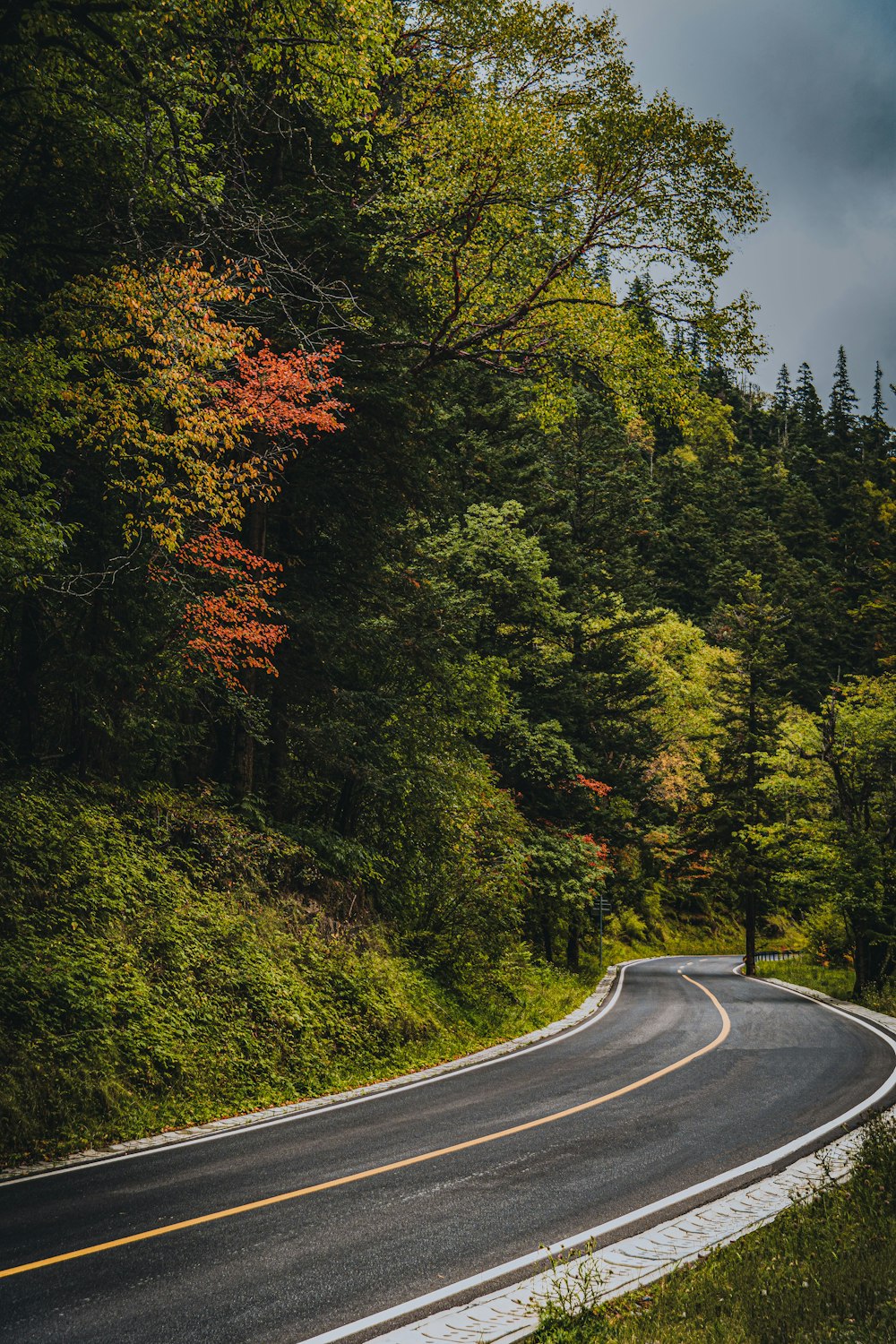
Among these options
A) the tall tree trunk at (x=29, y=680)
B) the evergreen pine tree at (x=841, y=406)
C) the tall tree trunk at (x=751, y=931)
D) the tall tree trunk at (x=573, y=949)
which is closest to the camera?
the tall tree trunk at (x=29, y=680)

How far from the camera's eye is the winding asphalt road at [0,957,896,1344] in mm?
5387

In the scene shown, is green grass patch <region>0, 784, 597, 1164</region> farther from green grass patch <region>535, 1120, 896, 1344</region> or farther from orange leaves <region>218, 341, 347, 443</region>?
orange leaves <region>218, 341, 347, 443</region>

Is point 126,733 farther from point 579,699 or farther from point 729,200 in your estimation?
point 579,699

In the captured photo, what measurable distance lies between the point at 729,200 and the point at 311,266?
23.5 feet

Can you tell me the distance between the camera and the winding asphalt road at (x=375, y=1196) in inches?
212

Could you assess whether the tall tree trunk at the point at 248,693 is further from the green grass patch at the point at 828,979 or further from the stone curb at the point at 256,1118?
the green grass patch at the point at 828,979

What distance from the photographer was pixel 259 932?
1325 centimetres

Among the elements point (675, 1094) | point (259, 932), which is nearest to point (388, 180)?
point (259, 932)

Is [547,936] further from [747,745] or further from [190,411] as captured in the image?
[190,411]

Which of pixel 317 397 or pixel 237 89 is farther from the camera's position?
pixel 317 397

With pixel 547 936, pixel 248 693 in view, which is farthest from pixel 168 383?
pixel 547 936

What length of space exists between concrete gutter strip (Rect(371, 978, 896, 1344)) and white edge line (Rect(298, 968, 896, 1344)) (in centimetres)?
18

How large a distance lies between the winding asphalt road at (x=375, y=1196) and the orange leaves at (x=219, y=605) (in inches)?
248

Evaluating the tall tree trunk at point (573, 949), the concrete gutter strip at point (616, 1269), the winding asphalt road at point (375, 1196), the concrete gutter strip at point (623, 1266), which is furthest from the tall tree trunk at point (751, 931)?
the concrete gutter strip at point (616, 1269)
